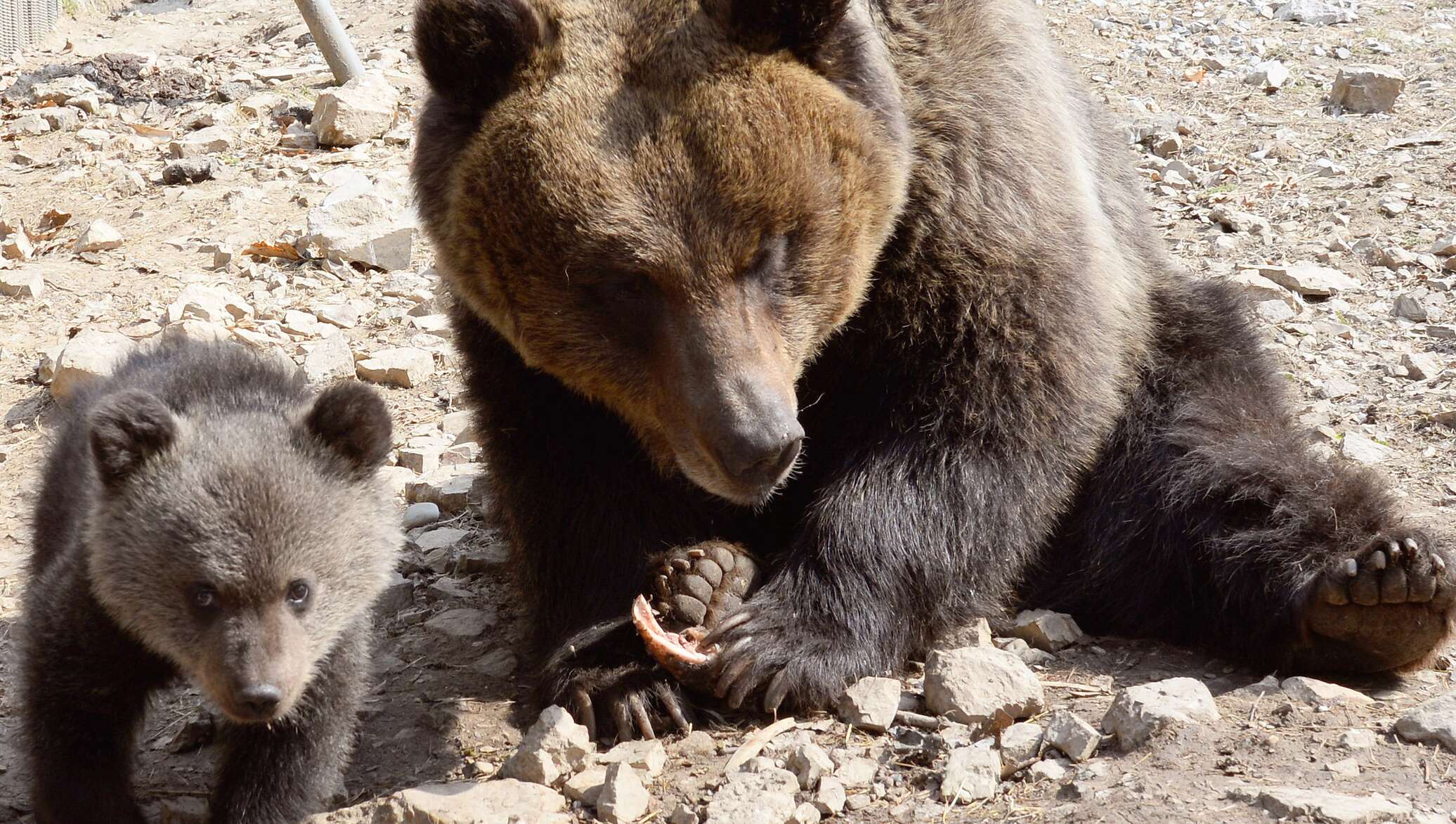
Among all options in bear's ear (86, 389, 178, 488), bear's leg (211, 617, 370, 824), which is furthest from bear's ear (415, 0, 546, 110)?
bear's leg (211, 617, 370, 824)

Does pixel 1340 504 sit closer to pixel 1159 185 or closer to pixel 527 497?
pixel 527 497

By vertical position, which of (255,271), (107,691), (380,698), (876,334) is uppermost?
(876,334)

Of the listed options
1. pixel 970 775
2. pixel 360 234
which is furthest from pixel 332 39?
pixel 970 775

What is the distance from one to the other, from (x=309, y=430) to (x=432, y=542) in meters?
2.03

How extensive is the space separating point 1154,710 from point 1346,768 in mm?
465

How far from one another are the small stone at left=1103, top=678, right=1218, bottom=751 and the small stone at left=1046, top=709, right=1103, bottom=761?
0.23 ft

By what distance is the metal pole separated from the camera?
30.8ft

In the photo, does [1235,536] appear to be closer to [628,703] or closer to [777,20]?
[628,703]

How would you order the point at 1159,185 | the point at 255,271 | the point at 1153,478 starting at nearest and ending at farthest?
the point at 1153,478, the point at 255,271, the point at 1159,185

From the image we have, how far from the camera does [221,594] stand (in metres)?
3.39

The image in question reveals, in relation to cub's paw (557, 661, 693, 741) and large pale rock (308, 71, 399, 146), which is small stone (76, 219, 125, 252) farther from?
cub's paw (557, 661, 693, 741)

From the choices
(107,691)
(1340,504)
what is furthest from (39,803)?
(1340,504)

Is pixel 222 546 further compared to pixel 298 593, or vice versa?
pixel 298 593

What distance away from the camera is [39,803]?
3.54 metres
